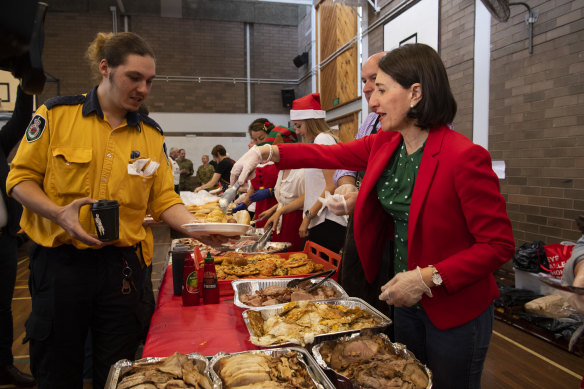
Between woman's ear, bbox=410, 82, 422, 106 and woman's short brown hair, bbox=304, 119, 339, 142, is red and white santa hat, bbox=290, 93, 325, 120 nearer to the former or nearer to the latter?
woman's short brown hair, bbox=304, 119, 339, 142

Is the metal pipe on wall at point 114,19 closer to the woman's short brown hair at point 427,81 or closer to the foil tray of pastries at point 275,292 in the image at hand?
the foil tray of pastries at point 275,292

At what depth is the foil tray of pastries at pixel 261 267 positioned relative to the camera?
88.9 inches

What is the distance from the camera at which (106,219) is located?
143 centimetres

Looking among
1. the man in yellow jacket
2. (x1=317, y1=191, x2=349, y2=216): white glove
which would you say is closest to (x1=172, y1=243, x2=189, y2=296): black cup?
the man in yellow jacket

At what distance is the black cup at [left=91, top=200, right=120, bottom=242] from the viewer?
1.41 metres

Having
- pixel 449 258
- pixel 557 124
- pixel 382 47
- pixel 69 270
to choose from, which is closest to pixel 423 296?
pixel 449 258

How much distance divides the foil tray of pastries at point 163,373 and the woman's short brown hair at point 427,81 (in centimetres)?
105

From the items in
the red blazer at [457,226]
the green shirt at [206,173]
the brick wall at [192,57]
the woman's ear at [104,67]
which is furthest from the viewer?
the brick wall at [192,57]

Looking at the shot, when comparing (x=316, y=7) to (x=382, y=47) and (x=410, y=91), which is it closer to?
(x=382, y=47)

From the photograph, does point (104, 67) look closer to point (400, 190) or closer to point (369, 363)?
point (400, 190)

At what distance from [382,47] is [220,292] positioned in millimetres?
7080

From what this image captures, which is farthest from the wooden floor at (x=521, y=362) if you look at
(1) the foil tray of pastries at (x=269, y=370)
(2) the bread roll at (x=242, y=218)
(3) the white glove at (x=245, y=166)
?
(1) the foil tray of pastries at (x=269, y=370)

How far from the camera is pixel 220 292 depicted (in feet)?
6.72

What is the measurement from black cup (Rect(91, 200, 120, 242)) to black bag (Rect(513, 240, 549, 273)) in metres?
4.08
